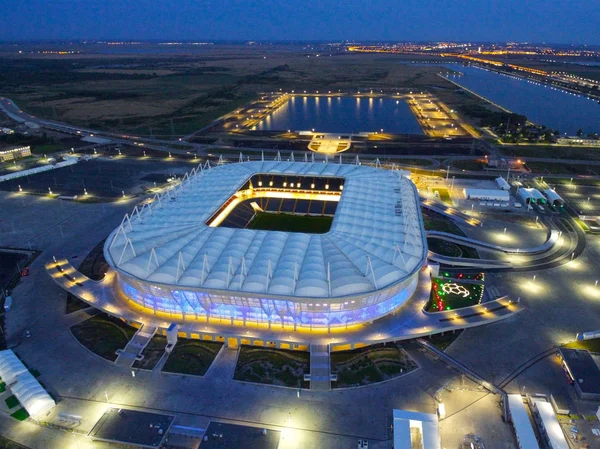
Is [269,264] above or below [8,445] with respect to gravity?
above

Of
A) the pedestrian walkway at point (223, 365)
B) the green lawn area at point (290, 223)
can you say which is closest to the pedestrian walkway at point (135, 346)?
the pedestrian walkway at point (223, 365)

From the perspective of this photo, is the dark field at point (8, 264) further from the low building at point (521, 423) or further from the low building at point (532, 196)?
the low building at point (532, 196)

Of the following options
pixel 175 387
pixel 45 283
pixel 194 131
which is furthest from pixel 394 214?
pixel 194 131

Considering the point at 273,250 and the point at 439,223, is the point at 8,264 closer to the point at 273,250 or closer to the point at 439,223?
the point at 273,250

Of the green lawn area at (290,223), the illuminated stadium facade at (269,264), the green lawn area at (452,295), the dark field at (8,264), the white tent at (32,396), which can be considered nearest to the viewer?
the white tent at (32,396)

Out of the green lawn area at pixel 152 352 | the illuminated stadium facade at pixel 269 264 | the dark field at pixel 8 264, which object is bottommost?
the green lawn area at pixel 152 352

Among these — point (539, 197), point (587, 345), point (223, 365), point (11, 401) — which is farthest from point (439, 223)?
point (11, 401)
